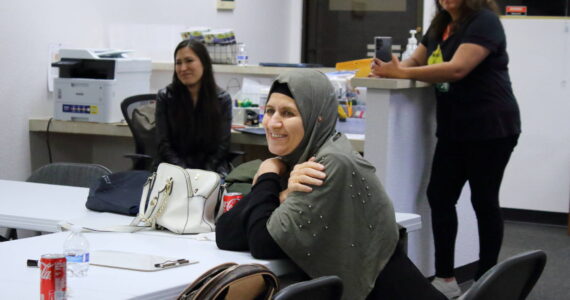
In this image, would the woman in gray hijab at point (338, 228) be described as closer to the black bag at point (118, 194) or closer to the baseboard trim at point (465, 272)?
the black bag at point (118, 194)

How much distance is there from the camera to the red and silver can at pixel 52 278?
1886 millimetres

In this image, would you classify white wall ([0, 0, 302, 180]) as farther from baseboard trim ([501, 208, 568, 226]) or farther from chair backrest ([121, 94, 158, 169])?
baseboard trim ([501, 208, 568, 226])

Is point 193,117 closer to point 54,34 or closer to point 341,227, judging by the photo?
point 54,34

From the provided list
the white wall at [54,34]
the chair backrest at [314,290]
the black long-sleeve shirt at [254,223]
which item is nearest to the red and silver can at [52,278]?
the chair backrest at [314,290]

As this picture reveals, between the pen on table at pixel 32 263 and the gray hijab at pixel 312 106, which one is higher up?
the gray hijab at pixel 312 106

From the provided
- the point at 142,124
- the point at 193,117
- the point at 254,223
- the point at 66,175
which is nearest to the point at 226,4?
the point at 142,124

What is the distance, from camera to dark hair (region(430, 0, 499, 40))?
3871 mm

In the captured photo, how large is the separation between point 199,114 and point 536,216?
291 centimetres

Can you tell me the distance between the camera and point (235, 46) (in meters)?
5.69

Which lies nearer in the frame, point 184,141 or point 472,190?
point 472,190

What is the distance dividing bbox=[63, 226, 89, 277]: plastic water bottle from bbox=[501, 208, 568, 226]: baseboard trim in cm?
471

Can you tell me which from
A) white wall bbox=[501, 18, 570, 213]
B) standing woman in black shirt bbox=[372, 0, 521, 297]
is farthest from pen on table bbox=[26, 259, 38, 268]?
white wall bbox=[501, 18, 570, 213]

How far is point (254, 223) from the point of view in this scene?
2375 millimetres

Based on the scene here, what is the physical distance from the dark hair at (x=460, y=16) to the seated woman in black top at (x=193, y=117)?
1.25 m
